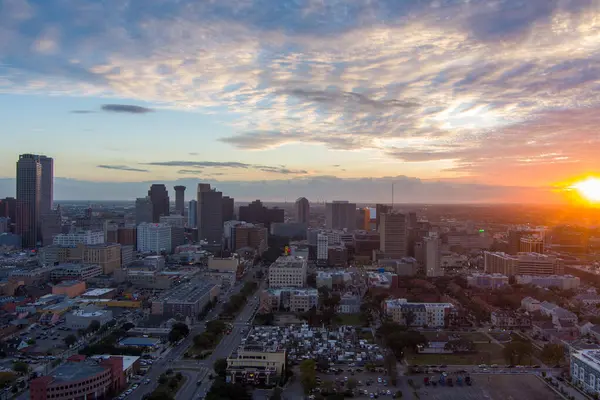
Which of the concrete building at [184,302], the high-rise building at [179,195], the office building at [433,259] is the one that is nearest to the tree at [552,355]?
the concrete building at [184,302]

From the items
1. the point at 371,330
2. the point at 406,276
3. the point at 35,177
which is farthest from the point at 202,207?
the point at 371,330

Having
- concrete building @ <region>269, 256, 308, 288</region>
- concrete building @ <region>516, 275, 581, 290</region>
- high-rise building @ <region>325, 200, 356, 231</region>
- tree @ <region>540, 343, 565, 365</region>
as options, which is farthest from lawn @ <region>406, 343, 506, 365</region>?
high-rise building @ <region>325, 200, 356, 231</region>

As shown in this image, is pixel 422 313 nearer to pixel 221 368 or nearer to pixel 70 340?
pixel 221 368

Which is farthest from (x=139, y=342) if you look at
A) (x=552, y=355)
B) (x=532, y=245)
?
(x=532, y=245)

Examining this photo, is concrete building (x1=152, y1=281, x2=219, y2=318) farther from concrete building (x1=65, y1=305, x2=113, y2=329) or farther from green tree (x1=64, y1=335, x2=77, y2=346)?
Result: green tree (x1=64, y1=335, x2=77, y2=346)

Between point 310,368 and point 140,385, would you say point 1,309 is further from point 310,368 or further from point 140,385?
point 310,368
